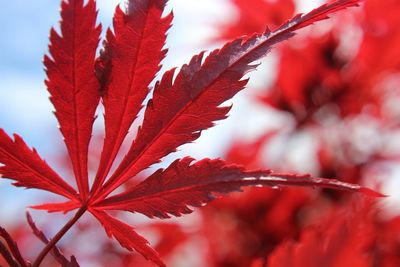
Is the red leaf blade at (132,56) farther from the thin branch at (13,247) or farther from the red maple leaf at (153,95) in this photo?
the thin branch at (13,247)

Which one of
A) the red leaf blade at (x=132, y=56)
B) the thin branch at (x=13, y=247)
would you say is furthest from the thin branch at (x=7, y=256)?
the red leaf blade at (x=132, y=56)

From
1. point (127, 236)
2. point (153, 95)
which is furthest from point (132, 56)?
point (127, 236)

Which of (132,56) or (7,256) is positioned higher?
(132,56)

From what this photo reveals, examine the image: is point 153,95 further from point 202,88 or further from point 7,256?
point 7,256

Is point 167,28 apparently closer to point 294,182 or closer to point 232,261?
point 294,182

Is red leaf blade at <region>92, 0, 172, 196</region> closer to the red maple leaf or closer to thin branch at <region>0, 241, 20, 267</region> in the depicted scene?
the red maple leaf
